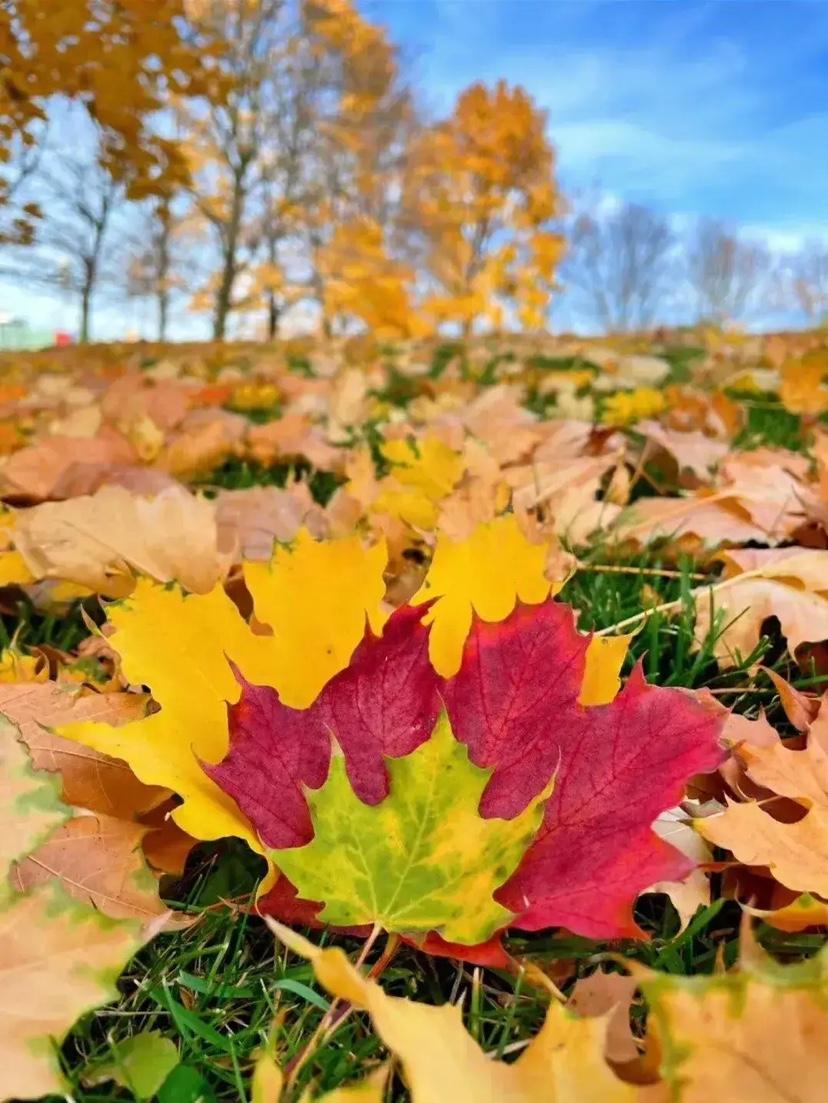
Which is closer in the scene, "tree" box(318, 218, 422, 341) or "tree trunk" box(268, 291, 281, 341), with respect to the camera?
"tree" box(318, 218, 422, 341)

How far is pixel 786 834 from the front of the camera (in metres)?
0.47

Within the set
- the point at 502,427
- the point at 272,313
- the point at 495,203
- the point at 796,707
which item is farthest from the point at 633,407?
the point at 272,313

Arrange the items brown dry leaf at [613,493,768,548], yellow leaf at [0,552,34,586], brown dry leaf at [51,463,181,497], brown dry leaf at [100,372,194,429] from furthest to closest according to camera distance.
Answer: brown dry leaf at [100,372,194,429] → brown dry leaf at [51,463,181,497] → brown dry leaf at [613,493,768,548] → yellow leaf at [0,552,34,586]

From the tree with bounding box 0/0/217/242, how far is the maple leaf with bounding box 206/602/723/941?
245 cm

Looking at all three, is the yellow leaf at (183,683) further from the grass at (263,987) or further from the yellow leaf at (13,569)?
the yellow leaf at (13,569)

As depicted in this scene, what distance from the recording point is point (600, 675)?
0.51 metres

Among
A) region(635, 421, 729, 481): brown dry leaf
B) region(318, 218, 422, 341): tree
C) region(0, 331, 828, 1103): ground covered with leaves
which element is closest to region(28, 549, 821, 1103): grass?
region(0, 331, 828, 1103): ground covered with leaves

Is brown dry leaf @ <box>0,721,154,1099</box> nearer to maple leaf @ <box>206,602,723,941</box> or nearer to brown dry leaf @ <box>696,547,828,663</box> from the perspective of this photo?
maple leaf @ <box>206,602,723,941</box>

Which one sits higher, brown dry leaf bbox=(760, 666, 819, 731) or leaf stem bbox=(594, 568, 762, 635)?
leaf stem bbox=(594, 568, 762, 635)

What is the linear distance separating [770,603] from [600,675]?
288mm

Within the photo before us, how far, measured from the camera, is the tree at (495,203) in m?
10.8

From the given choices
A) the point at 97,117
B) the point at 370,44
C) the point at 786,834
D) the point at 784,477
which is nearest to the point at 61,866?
the point at 786,834

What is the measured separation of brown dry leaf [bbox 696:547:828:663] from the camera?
2.28ft

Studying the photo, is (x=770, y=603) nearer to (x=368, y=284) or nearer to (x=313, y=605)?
(x=313, y=605)
